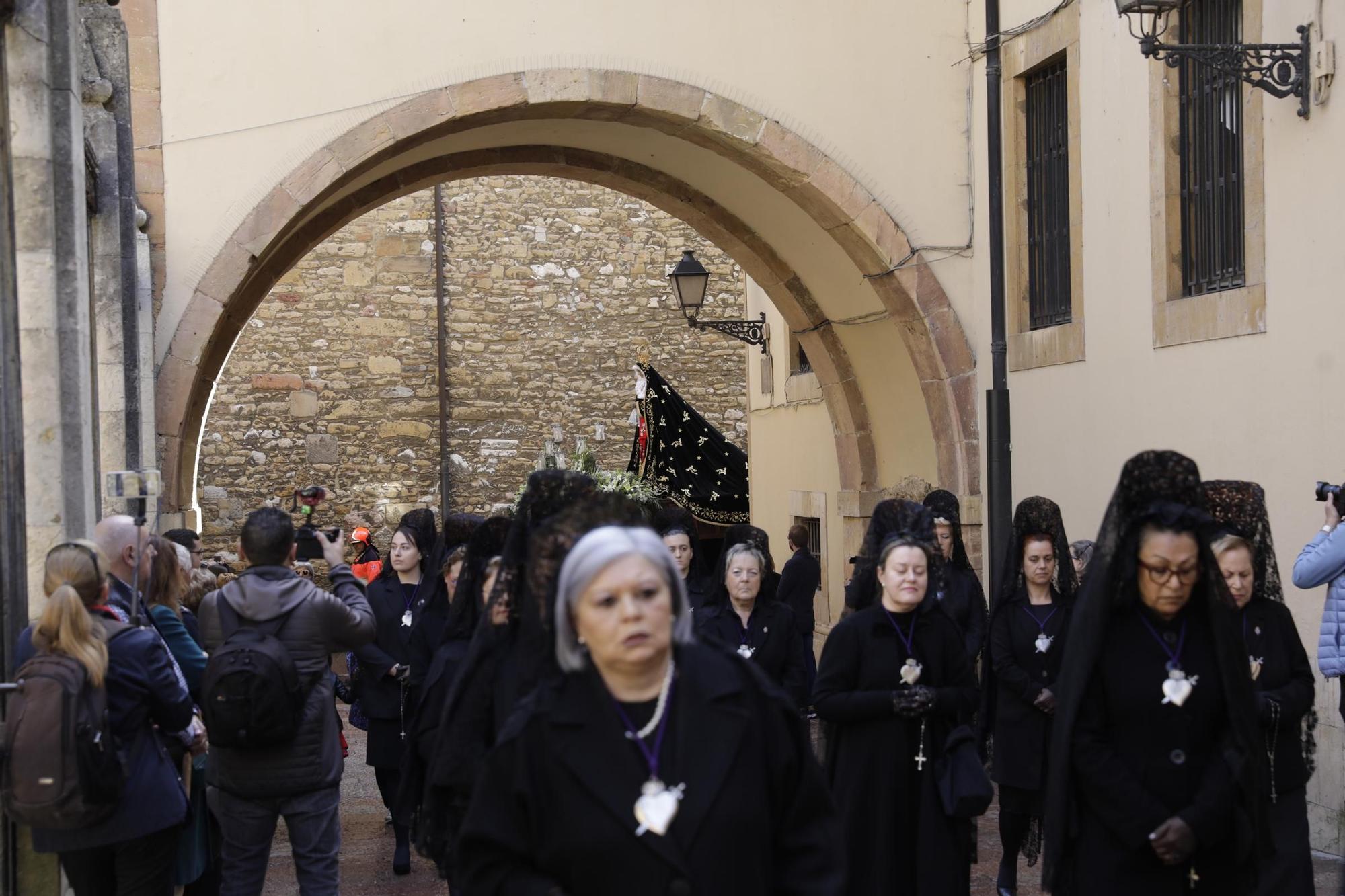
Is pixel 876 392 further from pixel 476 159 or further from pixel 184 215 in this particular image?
pixel 184 215

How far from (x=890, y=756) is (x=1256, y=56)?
440cm

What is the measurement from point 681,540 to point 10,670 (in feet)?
11.9

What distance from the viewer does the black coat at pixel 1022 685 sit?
700cm

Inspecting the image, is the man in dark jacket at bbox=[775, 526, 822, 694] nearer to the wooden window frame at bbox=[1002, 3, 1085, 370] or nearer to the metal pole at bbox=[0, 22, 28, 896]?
the wooden window frame at bbox=[1002, 3, 1085, 370]

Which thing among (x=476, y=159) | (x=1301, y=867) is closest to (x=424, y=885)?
(x=1301, y=867)

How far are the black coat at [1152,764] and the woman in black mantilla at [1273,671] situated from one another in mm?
903

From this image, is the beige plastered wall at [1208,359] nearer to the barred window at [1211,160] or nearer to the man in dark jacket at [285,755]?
the barred window at [1211,160]

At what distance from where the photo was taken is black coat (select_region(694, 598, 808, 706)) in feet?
25.0

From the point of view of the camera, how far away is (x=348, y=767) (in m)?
11.4

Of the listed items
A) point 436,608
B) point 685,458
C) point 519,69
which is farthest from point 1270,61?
point 685,458

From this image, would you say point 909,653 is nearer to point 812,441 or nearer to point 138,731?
point 138,731

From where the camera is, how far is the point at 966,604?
26.5 feet

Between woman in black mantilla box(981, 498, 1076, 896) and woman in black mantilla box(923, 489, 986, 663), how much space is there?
363 mm

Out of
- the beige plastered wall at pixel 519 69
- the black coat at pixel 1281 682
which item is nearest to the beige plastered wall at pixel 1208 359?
the beige plastered wall at pixel 519 69
